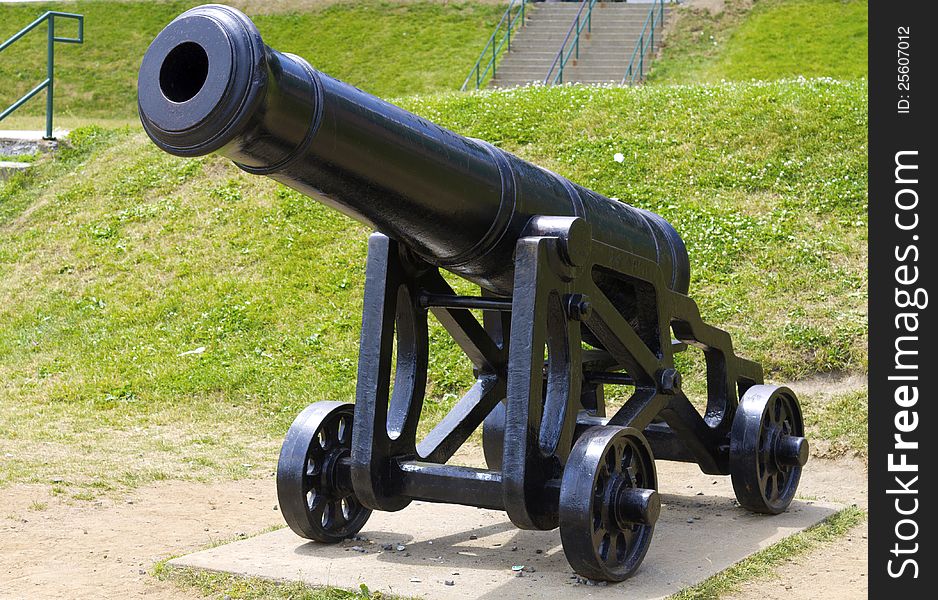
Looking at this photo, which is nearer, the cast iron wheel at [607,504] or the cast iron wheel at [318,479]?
the cast iron wheel at [607,504]

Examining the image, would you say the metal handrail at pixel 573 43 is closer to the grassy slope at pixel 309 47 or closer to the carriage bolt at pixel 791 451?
the grassy slope at pixel 309 47

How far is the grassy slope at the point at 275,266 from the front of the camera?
9.34 meters

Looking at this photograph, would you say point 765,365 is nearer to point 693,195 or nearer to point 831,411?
point 831,411

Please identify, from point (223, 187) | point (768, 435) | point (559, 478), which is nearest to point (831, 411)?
point (768, 435)

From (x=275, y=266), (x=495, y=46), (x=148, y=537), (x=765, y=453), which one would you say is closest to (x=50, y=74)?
(x=275, y=266)

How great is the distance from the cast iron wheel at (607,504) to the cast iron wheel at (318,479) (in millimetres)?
→ 1197

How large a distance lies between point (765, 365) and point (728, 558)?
15.1 feet

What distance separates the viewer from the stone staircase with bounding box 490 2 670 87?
24.4m

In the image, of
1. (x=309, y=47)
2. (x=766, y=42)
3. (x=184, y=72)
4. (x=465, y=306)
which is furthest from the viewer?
(x=309, y=47)

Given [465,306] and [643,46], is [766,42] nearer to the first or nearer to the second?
[643,46]

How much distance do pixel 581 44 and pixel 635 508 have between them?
73.7 ft

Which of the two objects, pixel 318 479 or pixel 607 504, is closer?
pixel 607 504

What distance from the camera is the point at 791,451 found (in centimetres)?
617

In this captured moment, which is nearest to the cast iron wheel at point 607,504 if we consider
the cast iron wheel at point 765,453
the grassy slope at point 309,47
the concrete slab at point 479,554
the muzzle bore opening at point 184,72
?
the concrete slab at point 479,554
